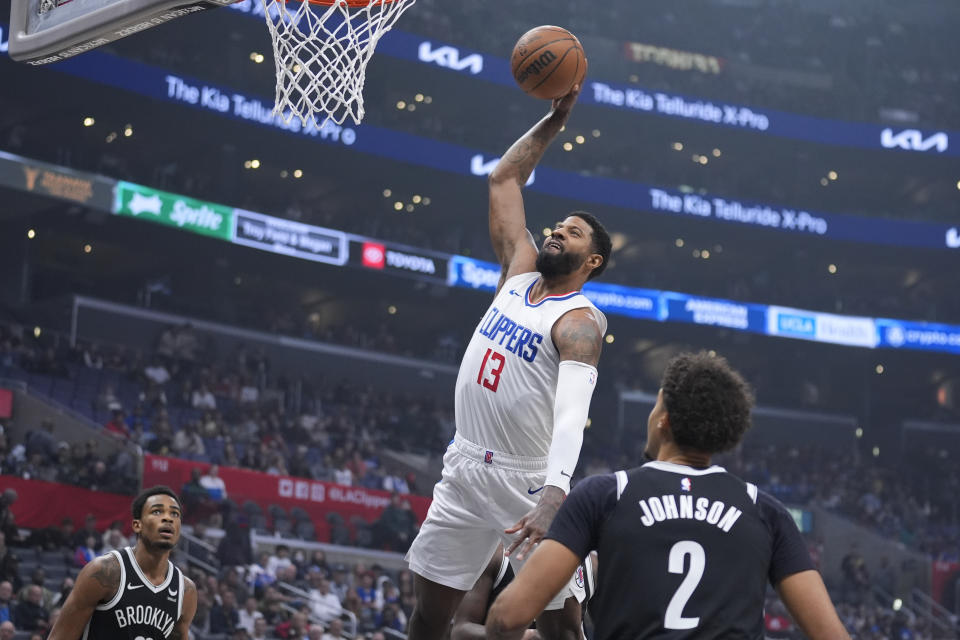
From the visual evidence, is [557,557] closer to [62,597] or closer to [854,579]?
[62,597]

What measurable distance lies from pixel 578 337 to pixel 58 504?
1184 centimetres

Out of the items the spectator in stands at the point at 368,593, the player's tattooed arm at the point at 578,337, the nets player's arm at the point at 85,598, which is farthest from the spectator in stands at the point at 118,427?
the player's tattooed arm at the point at 578,337

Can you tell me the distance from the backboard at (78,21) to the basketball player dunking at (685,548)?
3.03 metres

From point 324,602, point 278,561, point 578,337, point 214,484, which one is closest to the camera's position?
point 578,337

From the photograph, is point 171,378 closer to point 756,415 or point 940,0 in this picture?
point 756,415

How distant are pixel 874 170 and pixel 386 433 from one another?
1954 centimetres

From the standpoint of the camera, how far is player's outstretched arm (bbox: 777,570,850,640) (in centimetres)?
283

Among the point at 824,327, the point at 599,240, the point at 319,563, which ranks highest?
the point at 824,327

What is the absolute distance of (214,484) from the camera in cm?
1725

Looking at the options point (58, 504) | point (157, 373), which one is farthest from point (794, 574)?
point (157, 373)

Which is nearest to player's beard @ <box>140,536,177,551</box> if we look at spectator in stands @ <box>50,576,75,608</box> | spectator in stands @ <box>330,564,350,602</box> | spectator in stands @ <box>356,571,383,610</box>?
spectator in stands @ <box>50,576,75,608</box>

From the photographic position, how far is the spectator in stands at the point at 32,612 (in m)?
11.3

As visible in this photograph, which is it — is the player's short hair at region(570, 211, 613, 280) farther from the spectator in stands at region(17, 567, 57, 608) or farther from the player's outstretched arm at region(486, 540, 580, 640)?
the spectator in stands at region(17, 567, 57, 608)

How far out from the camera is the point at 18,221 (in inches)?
1029
